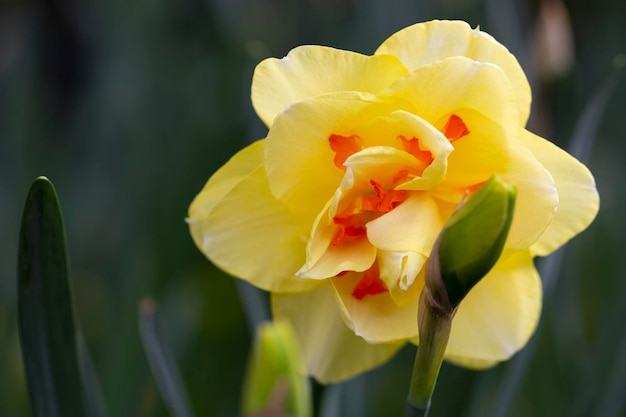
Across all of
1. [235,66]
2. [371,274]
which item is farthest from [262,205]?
[235,66]

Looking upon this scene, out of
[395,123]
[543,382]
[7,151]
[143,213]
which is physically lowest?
[543,382]

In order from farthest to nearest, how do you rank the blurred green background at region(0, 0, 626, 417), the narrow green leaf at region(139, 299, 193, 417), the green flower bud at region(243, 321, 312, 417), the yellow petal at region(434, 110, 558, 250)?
1. the blurred green background at region(0, 0, 626, 417)
2. the narrow green leaf at region(139, 299, 193, 417)
3. the yellow petal at region(434, 110, 558, 250)
4. the green flower bud at region(243, 321, 312, 417)

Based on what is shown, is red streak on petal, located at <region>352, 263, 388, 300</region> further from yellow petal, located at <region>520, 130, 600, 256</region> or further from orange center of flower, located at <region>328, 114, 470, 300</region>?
yellow petal, located at <region>520, 130, 600, 256</region>

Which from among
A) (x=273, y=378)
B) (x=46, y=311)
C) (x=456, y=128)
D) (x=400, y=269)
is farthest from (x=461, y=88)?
(x=46, y=311)

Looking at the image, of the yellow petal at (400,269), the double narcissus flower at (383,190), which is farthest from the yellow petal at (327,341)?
the yellow petal at (400,269)

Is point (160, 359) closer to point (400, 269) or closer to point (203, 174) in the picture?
point (400, 269)

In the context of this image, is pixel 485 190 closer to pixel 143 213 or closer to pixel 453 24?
pixel 453 24

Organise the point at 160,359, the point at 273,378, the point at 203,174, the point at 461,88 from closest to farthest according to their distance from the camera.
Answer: the point at 273,378 < the point at 461,88 < the point at 160,359 < the point at 203,174

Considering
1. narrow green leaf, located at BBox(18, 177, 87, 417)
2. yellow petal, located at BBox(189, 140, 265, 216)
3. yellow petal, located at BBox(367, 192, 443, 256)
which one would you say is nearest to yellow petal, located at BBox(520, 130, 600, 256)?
yellow petal, located at BBox(367, 192, 443, 256)
